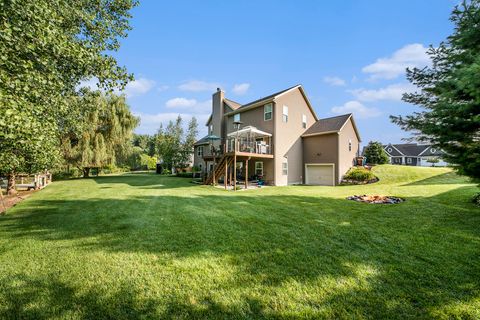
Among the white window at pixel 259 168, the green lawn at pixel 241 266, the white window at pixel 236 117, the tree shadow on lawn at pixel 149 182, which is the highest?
the white window at pixel 236 117

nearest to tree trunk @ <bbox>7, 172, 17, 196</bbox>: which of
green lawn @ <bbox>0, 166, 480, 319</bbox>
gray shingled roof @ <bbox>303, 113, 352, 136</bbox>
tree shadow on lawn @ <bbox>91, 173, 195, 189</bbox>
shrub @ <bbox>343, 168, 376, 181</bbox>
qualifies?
tree shadow on lawn @ <bbox>91, 173, 195, 189</bbox>

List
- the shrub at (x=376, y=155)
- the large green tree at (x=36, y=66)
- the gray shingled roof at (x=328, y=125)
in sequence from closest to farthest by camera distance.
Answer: the large green tree at (x=36, y=66) → the gray shingled roof at (x=328, y=125) → the shrub at (x=376, y=155)

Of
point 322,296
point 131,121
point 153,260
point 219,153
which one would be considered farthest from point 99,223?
point 131,121

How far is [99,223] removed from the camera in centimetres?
638

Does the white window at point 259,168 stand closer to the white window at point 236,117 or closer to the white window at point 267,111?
the white window at point 267,111

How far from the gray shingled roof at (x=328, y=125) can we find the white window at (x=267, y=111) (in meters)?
4.48

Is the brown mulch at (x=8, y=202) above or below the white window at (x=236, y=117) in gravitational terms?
below

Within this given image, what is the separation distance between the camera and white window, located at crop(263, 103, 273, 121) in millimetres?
Result: 19156

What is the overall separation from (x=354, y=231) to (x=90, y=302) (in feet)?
18.2

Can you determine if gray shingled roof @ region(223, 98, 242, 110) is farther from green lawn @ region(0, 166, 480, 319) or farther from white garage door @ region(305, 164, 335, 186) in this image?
green lawn @ region(0, 166, 480, 319)

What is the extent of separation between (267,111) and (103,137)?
17777mm

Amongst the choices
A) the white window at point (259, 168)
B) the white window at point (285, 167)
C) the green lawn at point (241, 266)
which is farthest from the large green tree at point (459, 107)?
the white window at point (259, 168)

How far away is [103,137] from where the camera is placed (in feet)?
78.1

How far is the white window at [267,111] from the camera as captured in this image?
1916cm
